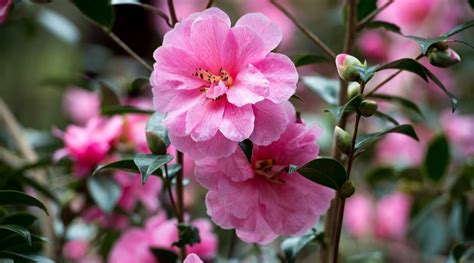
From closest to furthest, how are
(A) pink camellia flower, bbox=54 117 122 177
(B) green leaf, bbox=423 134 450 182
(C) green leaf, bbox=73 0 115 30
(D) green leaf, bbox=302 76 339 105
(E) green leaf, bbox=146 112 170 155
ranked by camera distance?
(E) green leaf, bbox=146 112 170 155 → (C) green leaf, bbox=73 0 115 30 → (D) green leaf, bbox=302 76 339 105 → (A) pink camellia flower, bbox=54 117 122 177 → (B) green leaf, bbox=423 134 450 182

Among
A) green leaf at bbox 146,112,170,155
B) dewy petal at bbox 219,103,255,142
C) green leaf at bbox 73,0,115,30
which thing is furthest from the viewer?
green leaf at bbox 73,0,115,30

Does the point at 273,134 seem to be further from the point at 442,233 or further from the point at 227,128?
the point at 442,233

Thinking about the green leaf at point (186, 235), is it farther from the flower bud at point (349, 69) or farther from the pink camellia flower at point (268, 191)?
the flower bud at point (349, 69)

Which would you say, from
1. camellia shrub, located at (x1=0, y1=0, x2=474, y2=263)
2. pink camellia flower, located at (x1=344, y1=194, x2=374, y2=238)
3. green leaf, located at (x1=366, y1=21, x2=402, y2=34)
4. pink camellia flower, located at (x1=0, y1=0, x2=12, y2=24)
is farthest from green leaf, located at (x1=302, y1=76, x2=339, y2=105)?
pink camellia flower, located at (x1=344, y1=194, x2=374, y2=238)

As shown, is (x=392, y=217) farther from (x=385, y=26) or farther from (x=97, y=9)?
(x=97, y=9)

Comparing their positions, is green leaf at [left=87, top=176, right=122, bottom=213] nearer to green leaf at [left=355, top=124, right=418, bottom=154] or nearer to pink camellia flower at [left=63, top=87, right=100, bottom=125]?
green leaf at [left=355, top=124, right=418, bottom=154]

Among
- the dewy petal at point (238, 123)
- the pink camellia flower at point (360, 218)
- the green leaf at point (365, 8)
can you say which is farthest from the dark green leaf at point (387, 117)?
the pink camellia flower at point (360, 218)
